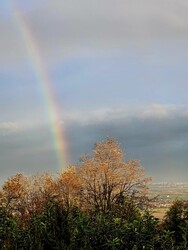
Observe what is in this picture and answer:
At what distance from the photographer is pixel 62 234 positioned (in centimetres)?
1227

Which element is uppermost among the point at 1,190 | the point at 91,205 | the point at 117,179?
the point at 1,190

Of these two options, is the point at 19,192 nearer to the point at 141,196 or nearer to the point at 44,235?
the point at 141,196

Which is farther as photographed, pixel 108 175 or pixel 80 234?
pixel 108 175

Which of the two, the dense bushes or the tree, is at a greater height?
the tree

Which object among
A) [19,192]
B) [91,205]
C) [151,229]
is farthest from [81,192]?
[151,229]

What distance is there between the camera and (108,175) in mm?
53656

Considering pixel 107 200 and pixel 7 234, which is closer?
pixel 7 234

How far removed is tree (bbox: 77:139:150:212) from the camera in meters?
52.0

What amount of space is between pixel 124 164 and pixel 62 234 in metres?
41.8

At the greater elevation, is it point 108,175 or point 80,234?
point 108,175

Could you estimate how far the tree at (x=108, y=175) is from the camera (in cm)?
5200

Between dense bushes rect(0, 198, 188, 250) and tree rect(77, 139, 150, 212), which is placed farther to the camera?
tree rect(77, 139, 150, 212)

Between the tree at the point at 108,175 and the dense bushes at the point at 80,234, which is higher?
the tree at the point at 108,175

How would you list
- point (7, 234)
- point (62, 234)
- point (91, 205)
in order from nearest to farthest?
point (62, 234) → point (7, 234) → point (91, 205)
